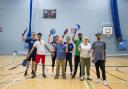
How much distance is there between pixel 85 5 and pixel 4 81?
17.4 m

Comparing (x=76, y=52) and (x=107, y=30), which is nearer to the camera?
(x=76, y=52)

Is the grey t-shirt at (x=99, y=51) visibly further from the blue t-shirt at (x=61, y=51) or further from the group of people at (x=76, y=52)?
the blue t-shirt at (x=61, y=51)

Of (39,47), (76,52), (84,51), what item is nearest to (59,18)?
(39,47)

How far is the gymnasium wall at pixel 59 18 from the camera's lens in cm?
2722

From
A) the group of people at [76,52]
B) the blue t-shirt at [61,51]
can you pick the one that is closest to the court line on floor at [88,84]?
the group of people at [76,52]

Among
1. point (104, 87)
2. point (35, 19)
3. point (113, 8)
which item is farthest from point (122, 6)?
point (104, 87)

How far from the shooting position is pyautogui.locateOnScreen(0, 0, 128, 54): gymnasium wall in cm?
2722

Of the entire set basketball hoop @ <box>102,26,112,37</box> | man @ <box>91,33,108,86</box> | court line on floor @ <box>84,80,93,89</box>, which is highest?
basketball hoop @ <box>102,26,112,37</box>

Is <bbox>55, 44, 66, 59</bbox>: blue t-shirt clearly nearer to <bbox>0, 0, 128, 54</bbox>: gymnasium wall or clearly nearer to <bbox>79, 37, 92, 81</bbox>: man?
<bbox>79, 37, 92, 81</bbox>: man

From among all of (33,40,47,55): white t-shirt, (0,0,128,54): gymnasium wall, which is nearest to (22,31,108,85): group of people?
(33,40,47,55): white t-shirt

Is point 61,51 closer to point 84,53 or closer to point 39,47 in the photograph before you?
point 39,47

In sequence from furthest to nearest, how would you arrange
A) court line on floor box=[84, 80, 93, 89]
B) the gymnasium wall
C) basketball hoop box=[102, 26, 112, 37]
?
the gymnasium wall
basketball hoop box=[102, 26, 112, 37]
court line on floor box=[84, 80, 93, 89]

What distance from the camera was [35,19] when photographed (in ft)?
89.9

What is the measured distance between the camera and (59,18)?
27312 mm
